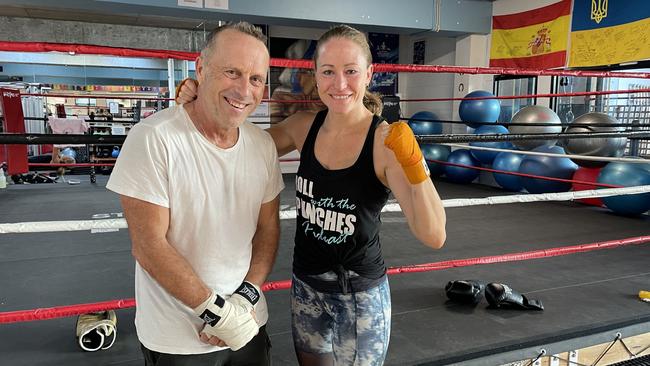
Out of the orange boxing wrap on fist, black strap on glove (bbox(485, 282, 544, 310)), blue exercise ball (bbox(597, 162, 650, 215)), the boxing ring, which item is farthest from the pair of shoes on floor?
blue exercise ball (bbox(597, 162, 650, 215))

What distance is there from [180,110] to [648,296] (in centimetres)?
202

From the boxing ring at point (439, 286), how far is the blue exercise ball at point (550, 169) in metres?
0.88

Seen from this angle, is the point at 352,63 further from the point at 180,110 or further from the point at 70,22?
the point at 70,22

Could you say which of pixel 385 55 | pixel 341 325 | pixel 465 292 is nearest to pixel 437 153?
pixel 385 55

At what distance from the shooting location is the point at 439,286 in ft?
6.77

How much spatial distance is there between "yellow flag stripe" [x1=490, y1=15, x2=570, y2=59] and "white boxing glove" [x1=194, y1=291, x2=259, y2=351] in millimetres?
5096

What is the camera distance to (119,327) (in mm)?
1600

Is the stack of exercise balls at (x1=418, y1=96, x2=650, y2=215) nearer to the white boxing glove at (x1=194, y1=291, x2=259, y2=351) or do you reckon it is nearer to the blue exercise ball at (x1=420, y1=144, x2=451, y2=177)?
the blue exercise ball at (x1=420, y1=144, x2=451, y2=177)

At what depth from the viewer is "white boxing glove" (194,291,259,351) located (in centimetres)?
79

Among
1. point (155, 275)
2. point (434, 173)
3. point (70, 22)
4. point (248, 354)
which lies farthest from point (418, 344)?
point (70, 22)

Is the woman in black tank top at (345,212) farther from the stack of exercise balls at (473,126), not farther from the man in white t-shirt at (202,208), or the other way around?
the stack of exercise balls at (473,126)

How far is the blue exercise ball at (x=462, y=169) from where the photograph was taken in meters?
5.56

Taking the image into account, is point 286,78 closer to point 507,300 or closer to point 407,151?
point 507,300

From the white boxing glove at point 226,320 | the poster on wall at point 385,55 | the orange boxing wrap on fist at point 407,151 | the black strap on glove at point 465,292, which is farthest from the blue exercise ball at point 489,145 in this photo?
the white boxing glove at point 226,320
